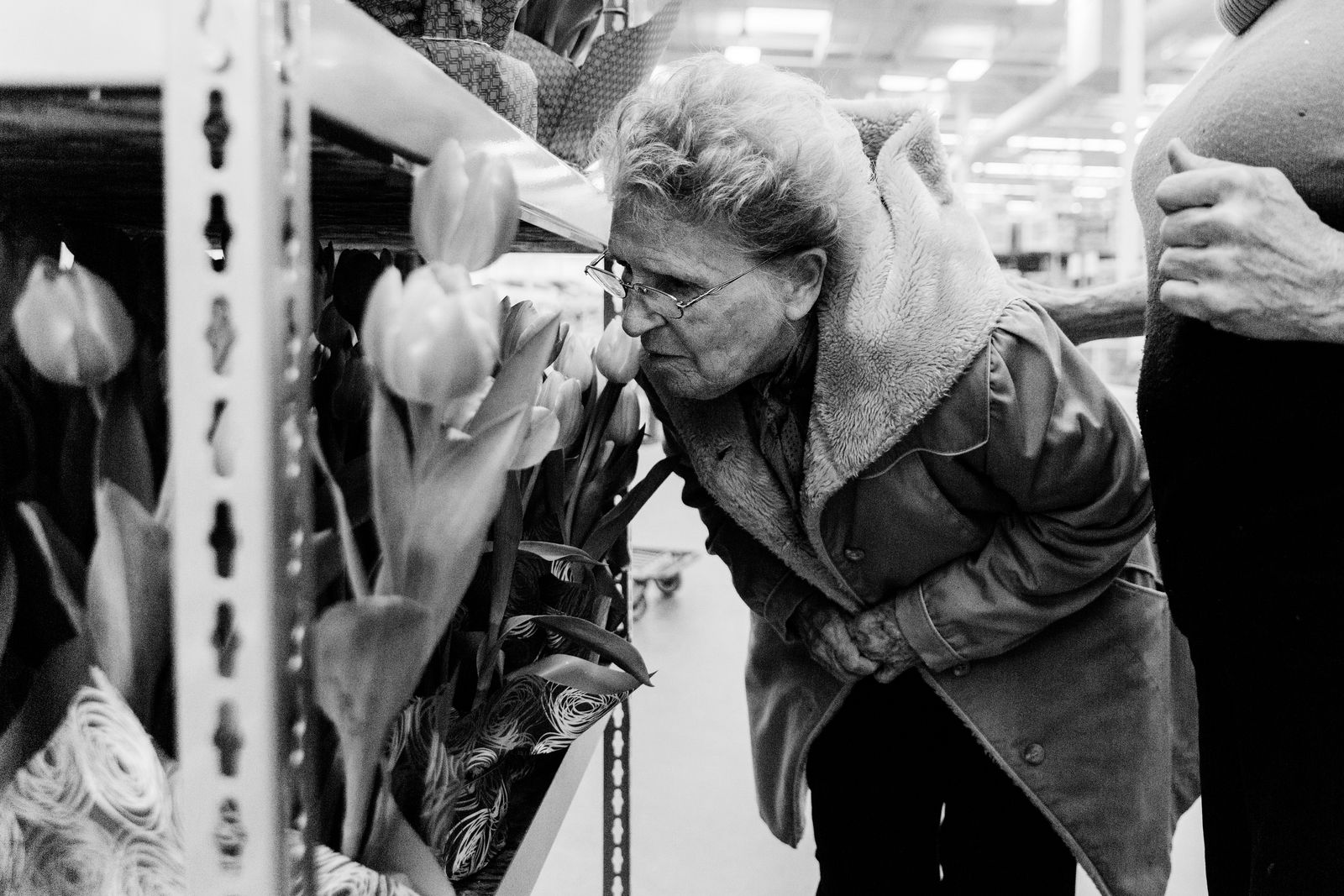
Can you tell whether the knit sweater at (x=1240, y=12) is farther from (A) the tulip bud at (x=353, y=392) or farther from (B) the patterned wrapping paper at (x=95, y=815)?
(B) the patterned wrapping paper at (x=95, y=815)

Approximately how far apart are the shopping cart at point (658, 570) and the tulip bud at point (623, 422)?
107 inches


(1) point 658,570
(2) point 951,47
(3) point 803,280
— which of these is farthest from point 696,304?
(2) point 951,47

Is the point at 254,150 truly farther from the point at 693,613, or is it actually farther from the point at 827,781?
the point at 693,613

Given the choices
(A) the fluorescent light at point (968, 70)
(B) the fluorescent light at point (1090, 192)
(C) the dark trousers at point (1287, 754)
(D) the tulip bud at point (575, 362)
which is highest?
(B) the fluorescent light at point (1090, 192)

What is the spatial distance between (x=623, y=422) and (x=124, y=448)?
56 centimetres

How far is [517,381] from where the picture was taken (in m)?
0.56

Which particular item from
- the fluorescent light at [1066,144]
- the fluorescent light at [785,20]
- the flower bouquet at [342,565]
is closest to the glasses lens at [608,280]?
the flower bouquet at [342,565]

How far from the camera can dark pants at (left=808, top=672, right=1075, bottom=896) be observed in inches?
54.2

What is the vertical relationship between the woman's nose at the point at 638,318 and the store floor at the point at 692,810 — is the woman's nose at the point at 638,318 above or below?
above

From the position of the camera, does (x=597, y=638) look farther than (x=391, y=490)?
Yes

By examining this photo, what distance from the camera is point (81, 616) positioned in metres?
0.50

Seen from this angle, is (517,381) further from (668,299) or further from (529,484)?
(668,299)

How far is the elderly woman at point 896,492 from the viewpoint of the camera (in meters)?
1.08

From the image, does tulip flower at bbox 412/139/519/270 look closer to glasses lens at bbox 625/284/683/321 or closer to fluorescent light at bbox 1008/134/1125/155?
glasses lens at bbox 625/284/683/321
